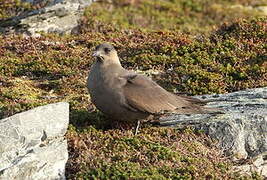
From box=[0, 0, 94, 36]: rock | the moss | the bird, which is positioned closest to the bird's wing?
the bird

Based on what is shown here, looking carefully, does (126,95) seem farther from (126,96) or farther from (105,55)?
(105,55)

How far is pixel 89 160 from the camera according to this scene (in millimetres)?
9211

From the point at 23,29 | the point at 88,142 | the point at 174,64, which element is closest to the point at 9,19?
the point at 23,29

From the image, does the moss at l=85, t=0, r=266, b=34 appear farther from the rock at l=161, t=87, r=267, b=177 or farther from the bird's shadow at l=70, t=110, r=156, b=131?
the rock at l=161, t=87, r=267, b=177

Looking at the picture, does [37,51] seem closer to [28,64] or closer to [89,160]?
[28,64]

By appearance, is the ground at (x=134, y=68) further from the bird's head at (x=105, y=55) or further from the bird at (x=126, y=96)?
the bird's head at (x=105, y=55)

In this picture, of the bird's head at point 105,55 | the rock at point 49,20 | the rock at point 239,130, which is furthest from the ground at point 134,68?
the bird's head at point 105,55

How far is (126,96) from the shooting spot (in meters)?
10.2

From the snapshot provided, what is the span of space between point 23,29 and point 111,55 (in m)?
8.49

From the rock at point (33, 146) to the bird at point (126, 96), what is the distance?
966 mm

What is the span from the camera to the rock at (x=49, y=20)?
1886 cm

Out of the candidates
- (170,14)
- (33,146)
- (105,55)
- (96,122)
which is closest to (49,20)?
(170,14)

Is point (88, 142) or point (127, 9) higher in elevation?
point (88, 142)

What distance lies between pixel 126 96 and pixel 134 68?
16.2 feet
